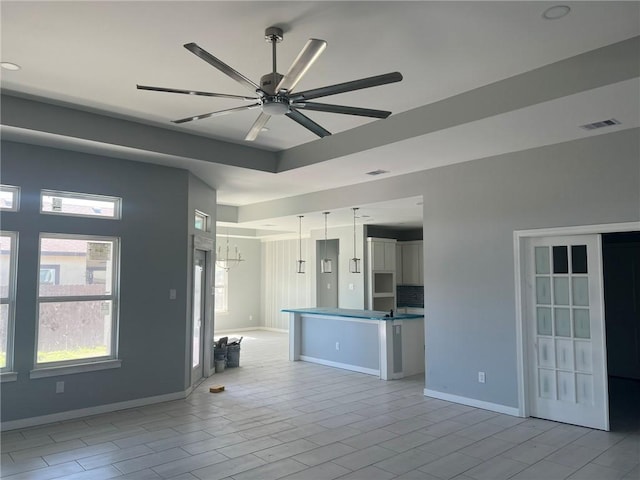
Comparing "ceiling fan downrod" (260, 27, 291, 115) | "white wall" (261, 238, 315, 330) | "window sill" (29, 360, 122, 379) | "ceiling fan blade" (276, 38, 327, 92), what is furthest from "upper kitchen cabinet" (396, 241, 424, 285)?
"ceiling fan blade" (276, 38, 327, 92)

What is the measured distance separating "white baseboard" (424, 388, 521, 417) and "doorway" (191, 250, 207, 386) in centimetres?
313

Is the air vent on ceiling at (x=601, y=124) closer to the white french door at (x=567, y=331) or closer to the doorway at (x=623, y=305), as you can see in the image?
the white french door at (x=567, y=331)

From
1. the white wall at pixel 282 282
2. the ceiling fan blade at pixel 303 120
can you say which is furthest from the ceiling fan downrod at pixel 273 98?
the white wall at pixel 282 282

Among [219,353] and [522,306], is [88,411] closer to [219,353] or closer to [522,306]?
[219,353]

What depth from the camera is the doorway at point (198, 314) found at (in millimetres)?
6177

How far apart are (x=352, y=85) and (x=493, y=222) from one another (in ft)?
10.4

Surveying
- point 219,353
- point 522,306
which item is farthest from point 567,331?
point 219,353

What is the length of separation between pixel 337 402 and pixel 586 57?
429 cm

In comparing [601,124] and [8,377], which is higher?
[601,124]

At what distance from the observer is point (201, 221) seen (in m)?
6.71

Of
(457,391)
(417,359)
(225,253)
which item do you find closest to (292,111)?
(457,391)

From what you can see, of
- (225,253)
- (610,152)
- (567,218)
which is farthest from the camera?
(225,253)

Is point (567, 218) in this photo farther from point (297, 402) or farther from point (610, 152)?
point (297, 402)

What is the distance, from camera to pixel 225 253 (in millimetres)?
12219
